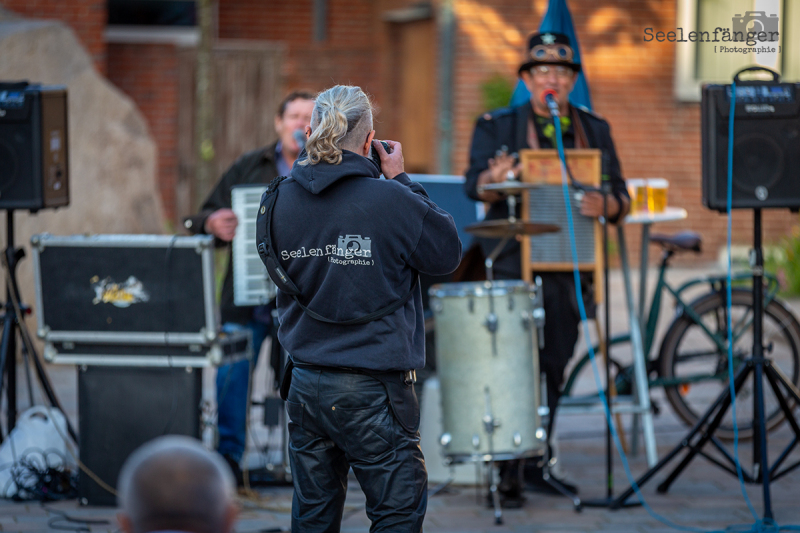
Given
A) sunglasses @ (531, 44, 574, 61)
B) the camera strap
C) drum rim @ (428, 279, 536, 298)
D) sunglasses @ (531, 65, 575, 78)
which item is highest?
sunglasses @ (531, 44, 574, 61)

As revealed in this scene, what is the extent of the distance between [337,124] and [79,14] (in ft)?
30.0

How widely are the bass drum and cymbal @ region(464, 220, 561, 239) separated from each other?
0.87ft

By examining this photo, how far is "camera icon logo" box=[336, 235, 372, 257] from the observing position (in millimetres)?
3080

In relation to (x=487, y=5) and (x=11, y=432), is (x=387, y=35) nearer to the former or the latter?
(x=487, y=5)

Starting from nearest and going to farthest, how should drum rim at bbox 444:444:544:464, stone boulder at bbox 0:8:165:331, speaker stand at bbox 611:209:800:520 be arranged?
speaker stand at bbox 611:209:800:520, drum rim at bbox 444:444:544:464, stone boulder at bbox 0:8:165:331

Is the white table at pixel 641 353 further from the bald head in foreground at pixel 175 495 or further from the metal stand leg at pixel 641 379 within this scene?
the bald head in foreground at pixel 175 495

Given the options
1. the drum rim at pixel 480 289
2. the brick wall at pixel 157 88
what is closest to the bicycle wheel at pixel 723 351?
the drum rim at pixel 480 289

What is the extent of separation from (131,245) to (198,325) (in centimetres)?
50

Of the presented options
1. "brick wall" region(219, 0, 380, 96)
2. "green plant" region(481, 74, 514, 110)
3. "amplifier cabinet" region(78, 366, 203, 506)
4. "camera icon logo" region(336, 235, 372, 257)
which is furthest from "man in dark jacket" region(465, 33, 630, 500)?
"brick wall" region(219, 0, 380, 96)

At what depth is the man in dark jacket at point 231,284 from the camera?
511cm

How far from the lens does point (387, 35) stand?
1385cm

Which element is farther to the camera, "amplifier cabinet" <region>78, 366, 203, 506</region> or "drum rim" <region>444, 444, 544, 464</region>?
"amplifier cabinet" <region>78, 366, 203, 506</region>

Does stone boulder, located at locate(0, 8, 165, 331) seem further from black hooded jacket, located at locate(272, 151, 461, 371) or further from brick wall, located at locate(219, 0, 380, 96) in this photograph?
black hooded jacket, located at locate(272, 151, 461, 371)

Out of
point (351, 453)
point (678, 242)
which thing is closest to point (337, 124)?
point (351, 453)
